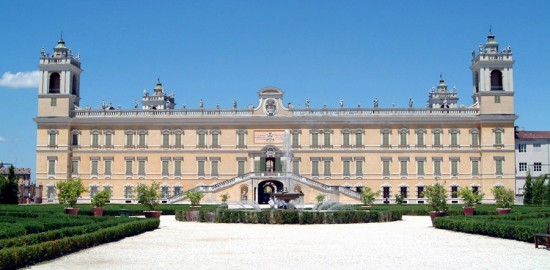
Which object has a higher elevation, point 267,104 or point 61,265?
point 267,104

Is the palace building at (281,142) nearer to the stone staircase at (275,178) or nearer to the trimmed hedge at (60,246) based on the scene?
the stone staircase at (275,178)

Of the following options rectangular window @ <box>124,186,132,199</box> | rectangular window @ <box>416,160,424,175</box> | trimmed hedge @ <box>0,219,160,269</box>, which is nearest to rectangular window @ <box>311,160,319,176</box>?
rectangular window @ <box>416,160,424,175</box>

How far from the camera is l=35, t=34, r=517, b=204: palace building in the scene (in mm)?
60219

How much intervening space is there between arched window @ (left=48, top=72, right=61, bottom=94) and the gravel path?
135 ft

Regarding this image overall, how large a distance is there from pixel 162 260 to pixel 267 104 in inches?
1794

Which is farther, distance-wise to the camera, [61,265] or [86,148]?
[86,148]

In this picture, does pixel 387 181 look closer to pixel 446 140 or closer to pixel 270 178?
pixel 446 140

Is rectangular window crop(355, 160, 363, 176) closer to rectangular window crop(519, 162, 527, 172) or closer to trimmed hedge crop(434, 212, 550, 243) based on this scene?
rectangular window crop(519, 162, 527, 172)

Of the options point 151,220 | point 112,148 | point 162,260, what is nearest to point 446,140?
point 112,148

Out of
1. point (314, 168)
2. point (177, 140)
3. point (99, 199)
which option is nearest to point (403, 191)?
point (314, 168)

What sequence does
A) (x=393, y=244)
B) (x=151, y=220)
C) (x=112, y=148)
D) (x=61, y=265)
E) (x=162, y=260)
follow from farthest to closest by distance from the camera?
(x=112, y=148), (x=151, y=220), (x=393, y=244), (x=162, y=260), (x=61, y=265)

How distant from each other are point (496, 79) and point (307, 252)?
156 feet

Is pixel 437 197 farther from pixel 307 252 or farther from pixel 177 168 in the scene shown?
pixel 177 168

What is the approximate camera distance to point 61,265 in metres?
15.1
